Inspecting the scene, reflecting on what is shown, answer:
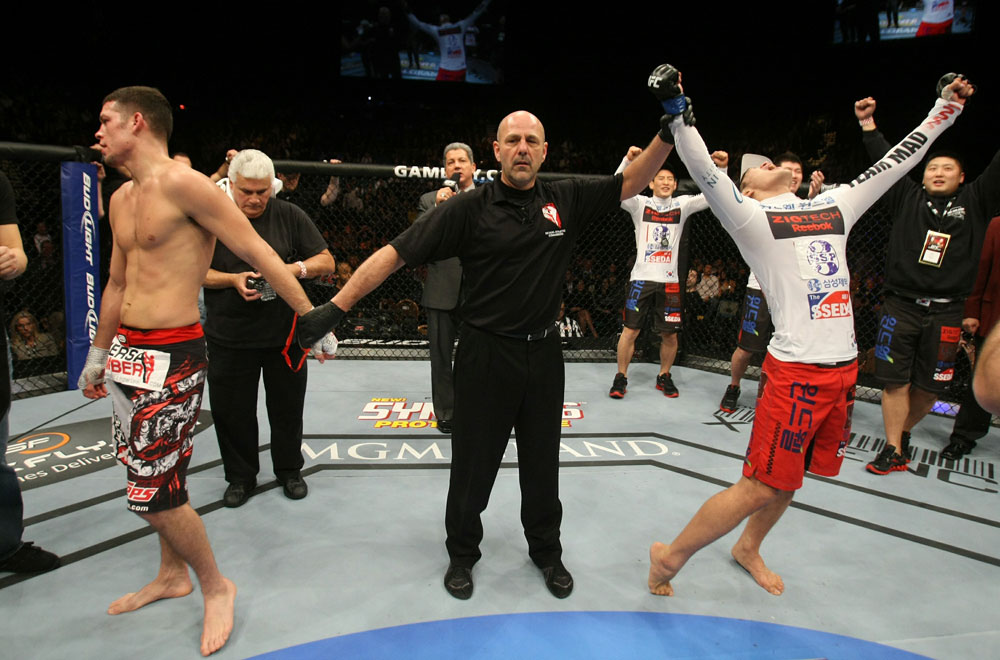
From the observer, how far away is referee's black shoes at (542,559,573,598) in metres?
1.90

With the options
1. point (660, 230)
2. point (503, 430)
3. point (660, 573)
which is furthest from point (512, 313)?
point (660, 230)

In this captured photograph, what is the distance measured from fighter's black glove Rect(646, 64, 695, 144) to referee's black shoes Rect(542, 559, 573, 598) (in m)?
1.47

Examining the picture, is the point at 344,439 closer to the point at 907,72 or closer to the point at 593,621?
the point at 593,621

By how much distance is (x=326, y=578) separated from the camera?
78.0 inches

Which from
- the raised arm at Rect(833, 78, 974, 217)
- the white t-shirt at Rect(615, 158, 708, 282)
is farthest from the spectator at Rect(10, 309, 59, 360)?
the raised arm at Rect(833, 78, 974, 217)

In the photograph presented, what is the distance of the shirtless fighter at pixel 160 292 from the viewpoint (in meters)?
1.57

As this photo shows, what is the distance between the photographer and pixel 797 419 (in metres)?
1.78

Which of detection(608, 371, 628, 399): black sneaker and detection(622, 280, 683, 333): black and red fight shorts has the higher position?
detection(622, 280, 683, 333): black and red fight shorts

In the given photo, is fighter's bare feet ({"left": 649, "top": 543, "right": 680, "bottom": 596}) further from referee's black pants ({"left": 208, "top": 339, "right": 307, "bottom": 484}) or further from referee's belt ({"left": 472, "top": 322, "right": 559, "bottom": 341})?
referee's black pants ({"left": 208, "top": 339, "right": 307, "bottom": 484})

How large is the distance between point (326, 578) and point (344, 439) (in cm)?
129

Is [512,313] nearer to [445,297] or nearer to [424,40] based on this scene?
[445,297]

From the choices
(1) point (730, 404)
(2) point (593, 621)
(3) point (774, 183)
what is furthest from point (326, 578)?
(1) point (730, 404)

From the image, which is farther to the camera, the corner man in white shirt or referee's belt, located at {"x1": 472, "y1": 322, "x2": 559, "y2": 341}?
the corner man in white shirt

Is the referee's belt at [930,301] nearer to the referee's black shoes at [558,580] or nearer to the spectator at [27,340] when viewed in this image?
the referee's black shoes at [558,580]
